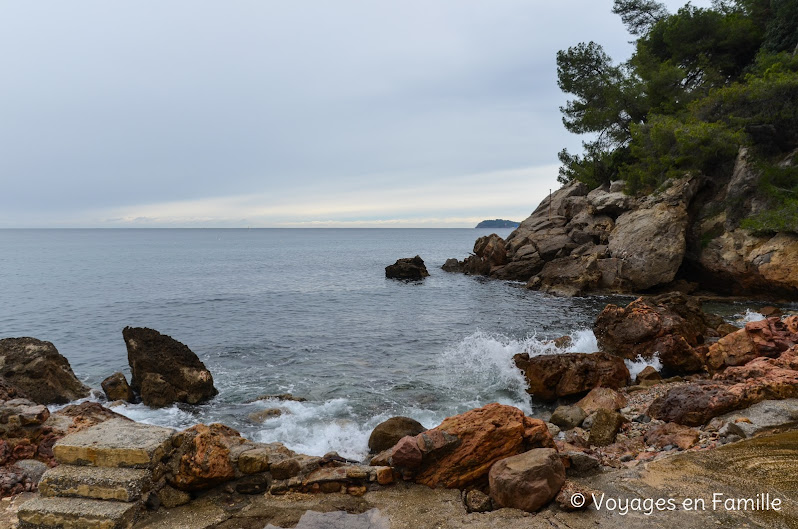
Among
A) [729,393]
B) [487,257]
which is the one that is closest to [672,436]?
[729,393]

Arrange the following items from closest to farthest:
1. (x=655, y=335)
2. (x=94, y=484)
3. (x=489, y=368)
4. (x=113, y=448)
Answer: (x=94, y=484), (x=113, y=448), (x=655, y=335), (x=489, y=368)

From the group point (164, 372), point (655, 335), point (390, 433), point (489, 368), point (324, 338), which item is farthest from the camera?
point (324, 338)

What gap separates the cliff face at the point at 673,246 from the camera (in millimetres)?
26875

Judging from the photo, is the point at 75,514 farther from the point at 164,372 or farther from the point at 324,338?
Result: the point at 324,338

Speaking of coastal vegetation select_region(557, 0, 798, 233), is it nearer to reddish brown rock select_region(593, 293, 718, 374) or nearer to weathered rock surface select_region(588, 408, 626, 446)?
reddish brown rock select_region(593, 293, 718, 374)

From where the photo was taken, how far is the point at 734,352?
572 inches

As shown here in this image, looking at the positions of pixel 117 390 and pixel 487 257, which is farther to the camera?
pixel 487 257

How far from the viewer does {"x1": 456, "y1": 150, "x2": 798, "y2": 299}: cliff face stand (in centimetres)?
2688

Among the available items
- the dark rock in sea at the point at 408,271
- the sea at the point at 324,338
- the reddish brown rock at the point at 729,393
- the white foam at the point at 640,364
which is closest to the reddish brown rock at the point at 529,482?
the reddish brown rock at the point at 729,393

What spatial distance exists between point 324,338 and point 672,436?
18387 mm

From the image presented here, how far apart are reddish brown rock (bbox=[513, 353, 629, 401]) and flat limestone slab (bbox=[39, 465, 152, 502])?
11581 millimetres

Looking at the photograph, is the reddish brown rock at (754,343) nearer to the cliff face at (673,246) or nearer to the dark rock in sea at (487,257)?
the cliff face at (673,246)

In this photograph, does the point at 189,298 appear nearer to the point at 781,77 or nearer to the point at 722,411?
the point at 722,411

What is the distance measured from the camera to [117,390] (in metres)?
15.7
